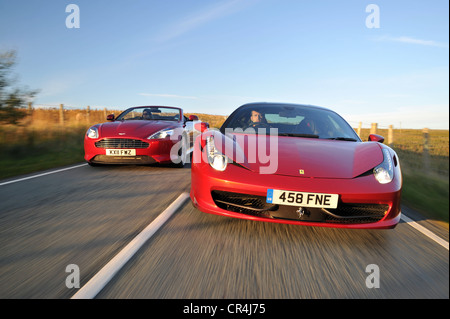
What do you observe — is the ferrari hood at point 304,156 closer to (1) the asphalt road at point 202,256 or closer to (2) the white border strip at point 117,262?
(1) the asphalt road at point 202,256

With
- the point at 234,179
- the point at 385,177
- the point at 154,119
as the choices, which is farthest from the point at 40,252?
the point at 154,119

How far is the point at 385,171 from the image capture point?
9.54 feet

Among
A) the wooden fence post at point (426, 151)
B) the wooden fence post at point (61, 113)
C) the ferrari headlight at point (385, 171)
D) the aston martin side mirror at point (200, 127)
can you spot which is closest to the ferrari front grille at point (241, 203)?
the ferrari headlight at point (385, 171)

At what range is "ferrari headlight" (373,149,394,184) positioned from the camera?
2826 millimetres

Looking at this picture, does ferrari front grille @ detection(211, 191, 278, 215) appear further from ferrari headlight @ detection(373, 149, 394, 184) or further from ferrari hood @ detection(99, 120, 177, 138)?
ferrari hood @ detection(99, 120, 177, 138)

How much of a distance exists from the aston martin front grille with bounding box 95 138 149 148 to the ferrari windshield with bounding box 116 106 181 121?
59.9 inches

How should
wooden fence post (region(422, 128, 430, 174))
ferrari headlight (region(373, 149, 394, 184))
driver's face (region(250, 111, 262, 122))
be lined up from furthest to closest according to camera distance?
wooden fence post (region(422, 128, 430, 174))
driver's face (region(250, 111, 262, 122))
ferrari headlight (region(373, 149, 394, 184))

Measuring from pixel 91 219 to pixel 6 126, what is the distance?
8.56 metres

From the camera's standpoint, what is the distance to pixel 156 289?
74.7 inches

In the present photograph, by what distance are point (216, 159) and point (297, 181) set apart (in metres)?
0.77

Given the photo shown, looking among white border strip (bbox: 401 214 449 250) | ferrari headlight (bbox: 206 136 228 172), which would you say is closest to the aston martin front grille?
ferrari headlight (bbox: 206 136 228 172)

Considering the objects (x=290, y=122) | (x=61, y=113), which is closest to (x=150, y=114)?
(x=290, y=122)

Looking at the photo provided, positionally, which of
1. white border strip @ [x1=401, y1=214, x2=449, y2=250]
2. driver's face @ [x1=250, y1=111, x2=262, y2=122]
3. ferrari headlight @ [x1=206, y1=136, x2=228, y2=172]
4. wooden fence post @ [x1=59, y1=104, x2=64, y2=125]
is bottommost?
white border strip @ [x1=401, y1=214, x2=449, y2=250]
